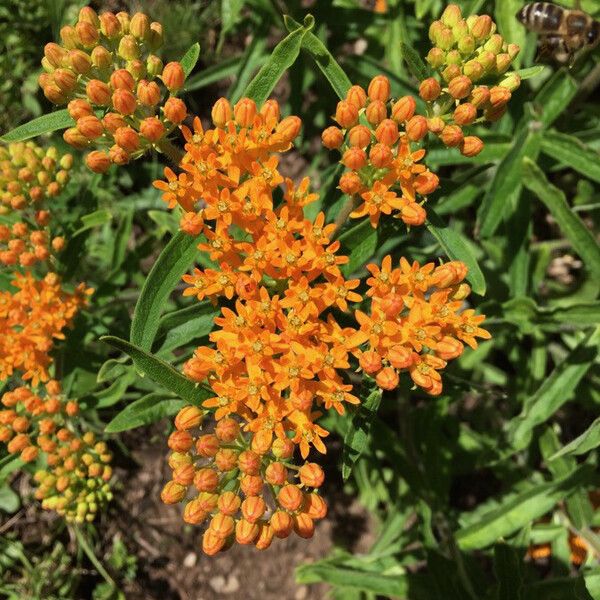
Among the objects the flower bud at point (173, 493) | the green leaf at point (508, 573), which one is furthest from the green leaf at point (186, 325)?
the green leaf at point (508, 573)

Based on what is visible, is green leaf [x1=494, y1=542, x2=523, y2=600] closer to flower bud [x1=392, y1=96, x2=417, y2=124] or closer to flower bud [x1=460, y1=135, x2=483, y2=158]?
flower bud [x1=460, y1=135, x2=483, y2=158]

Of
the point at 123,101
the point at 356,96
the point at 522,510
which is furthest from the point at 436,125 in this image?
the point at 522,510

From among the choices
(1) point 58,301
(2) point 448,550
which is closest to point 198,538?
(2) point 448,550

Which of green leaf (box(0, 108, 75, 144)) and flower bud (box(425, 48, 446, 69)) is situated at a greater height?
flower bud (box(425, 48, 446, 69))

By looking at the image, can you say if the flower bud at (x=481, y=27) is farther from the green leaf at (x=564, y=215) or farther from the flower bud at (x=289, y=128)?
the green leaf at (x=564, y=215)

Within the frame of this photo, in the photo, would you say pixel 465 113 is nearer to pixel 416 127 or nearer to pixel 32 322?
pixel 416 127

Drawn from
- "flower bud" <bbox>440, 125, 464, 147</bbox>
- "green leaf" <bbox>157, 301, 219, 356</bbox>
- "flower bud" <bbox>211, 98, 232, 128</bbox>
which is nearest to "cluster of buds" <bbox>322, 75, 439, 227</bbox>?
"flower bud" <bbox>440, 125, 464, 147</bbox>
